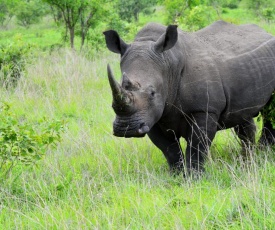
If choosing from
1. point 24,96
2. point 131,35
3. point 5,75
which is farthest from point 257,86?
point 131,35

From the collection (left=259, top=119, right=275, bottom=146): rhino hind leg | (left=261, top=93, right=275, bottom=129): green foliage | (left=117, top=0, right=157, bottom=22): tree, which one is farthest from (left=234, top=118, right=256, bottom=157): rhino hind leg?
(left=117, top=0, right=157, bottom=22): tree

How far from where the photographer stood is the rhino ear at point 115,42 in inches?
194

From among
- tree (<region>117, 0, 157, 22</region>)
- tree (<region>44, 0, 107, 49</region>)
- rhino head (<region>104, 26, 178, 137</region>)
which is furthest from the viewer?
tree (<region>117, 0, 157, 22</region>)

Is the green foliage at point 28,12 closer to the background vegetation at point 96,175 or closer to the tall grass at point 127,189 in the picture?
the background vegetation at point 96,175

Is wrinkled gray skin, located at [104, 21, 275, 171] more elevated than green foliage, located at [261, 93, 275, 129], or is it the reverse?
wrinkled gray skin, located at [104, 21, 275, 171]

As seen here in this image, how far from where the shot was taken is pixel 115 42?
5016 mm

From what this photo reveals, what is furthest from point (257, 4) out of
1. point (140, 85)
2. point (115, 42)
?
point (140, 85)

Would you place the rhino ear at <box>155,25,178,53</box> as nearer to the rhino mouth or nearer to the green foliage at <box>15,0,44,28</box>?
the rhino mouth

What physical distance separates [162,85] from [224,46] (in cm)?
123

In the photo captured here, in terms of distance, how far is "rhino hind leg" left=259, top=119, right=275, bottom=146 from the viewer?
6.22 metres

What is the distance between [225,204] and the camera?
12.9ft

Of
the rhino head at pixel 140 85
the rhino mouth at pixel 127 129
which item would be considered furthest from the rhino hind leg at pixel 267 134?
the rhino mouth at pixel 127 129

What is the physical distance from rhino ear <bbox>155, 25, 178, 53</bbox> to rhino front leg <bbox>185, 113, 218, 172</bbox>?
770 mm

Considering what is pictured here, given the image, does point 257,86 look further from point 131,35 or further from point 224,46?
point 131,35
